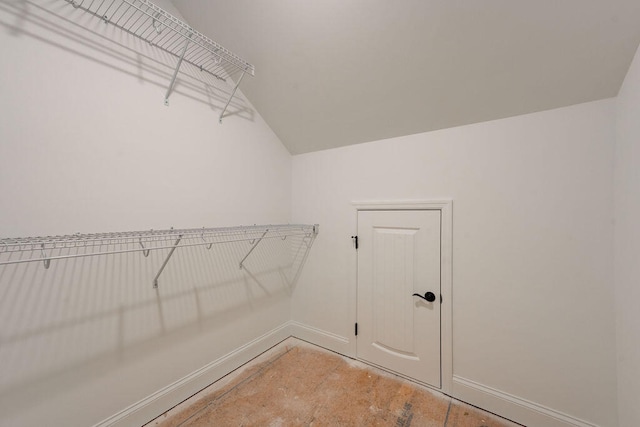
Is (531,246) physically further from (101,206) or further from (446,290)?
(101,206)

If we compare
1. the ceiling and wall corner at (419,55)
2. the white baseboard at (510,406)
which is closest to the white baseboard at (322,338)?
the white baseboard at (510,406)

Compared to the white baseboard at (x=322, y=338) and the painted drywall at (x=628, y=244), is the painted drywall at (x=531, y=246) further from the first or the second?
the white baseboard at (x=322, y=338)

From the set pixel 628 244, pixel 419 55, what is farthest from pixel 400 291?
pixel 419 55

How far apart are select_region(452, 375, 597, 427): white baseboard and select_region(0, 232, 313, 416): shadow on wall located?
185cm

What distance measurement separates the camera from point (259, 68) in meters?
2.05

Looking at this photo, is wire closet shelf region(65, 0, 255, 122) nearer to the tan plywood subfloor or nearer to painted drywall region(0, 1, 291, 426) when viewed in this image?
painted drywall region(0, 1, 291, 426)

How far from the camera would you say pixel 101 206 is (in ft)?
4.78

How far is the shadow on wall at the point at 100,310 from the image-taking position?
1210 mm

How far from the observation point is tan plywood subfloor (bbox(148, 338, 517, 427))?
1641 mm

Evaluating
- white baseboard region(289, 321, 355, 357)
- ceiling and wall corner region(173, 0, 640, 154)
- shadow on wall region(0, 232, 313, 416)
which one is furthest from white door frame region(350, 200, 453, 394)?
shadow on wall region(0, 232, 313, 416)

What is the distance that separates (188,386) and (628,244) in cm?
280

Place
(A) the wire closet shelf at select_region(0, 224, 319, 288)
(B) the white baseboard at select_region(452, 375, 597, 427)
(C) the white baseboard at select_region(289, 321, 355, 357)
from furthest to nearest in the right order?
(C) the white baseboard at select_region(289, 321, 355, 357) → (B) the white baseboard at select_region(452, 375, 597, 427) → (A) the wire closet shelf at select_region(0, 224, 319, 288)

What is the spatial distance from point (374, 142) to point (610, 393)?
216cm

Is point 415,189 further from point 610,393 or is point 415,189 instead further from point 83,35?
point 83,35
